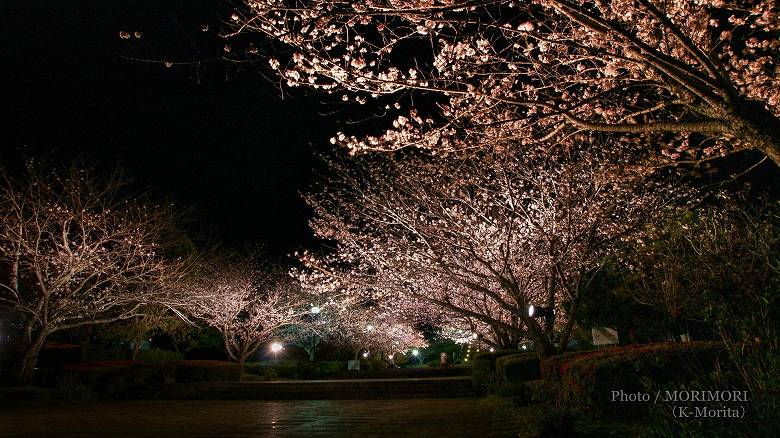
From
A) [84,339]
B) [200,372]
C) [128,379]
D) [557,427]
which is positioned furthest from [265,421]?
[84,339]

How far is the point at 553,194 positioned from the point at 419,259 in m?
4.26

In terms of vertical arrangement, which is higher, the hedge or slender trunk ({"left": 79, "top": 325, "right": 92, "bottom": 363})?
slender trunk ({"left": 79, "top": 325, "right": 92, "bottom": 363})

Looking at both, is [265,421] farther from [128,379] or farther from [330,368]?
[330,368]

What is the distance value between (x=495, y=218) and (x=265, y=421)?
8.71m

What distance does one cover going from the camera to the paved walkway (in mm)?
9078

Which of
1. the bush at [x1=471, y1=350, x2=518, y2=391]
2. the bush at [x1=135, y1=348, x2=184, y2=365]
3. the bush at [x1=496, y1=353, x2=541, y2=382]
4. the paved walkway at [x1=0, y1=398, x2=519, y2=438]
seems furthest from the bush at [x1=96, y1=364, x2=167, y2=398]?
the bush at [x1=496, y1=353, x2=541, y2=382]

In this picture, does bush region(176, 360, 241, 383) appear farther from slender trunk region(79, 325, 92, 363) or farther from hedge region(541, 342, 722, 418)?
hedge region(541, 342, 722, 418)

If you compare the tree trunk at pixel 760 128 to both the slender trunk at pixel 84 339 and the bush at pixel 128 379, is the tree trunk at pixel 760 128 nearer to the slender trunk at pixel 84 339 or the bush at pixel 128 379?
the bush at pixel 128 379

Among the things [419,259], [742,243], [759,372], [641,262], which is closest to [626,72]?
[742,243]

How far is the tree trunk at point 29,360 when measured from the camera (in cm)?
1817

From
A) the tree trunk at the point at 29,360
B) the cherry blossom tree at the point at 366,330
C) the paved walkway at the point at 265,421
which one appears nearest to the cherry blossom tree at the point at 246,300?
the cherry blossom tree at the point at 366,330

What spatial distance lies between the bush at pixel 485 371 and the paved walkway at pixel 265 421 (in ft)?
12.8

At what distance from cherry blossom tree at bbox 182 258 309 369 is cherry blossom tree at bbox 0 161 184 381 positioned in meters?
4.08

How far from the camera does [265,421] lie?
1102cm
